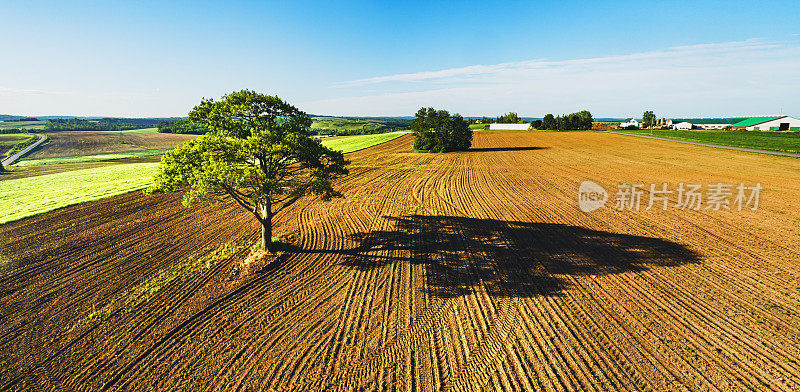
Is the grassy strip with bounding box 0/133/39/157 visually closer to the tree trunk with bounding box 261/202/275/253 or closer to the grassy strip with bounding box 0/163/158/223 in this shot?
the grassy strip with bounding box 0/163/158/223

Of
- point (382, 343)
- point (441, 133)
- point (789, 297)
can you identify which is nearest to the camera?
point (382, 343)

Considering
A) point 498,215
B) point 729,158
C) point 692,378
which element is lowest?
point 692,378

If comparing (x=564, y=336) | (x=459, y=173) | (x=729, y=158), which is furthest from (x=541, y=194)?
(x=729, y=158)

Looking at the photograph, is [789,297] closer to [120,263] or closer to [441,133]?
[120,263]

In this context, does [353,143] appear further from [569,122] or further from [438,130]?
[569,122]

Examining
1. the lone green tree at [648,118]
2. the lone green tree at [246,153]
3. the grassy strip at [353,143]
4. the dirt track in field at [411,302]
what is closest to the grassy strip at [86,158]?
the grassy strip at [353,143]

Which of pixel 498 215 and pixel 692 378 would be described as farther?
pixel 498 215
